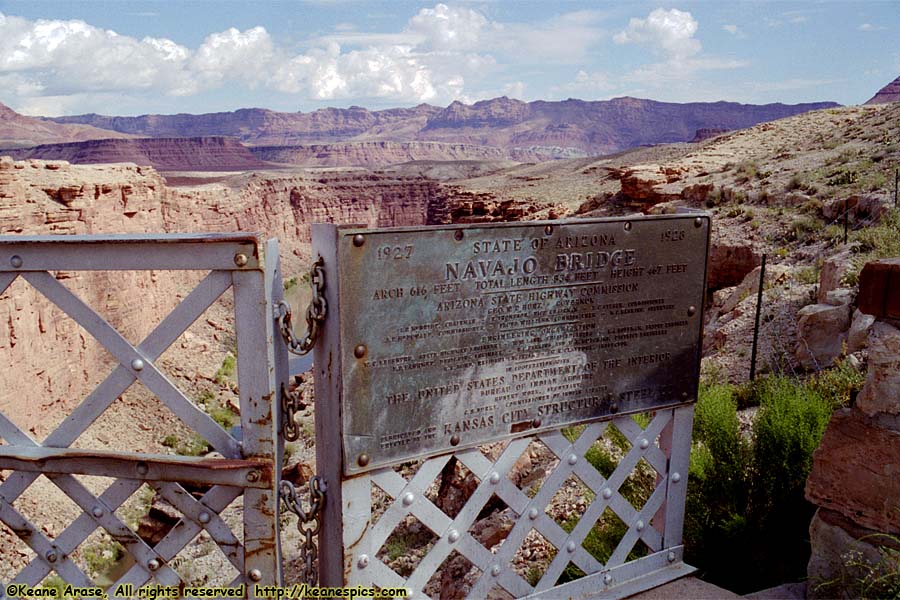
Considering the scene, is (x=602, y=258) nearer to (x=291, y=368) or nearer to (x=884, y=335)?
(x=884, y=335)

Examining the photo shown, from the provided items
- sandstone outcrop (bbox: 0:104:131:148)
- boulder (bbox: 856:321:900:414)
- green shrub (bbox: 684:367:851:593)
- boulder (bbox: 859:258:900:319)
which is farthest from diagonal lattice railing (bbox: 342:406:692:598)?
sandstone outcrop (bbox: 0:104:131:148)

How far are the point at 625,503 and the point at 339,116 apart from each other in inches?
6992

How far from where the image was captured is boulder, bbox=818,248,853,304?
23.7 ft

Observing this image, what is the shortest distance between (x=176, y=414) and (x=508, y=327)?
4.03ft

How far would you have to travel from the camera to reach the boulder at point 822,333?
6402mm

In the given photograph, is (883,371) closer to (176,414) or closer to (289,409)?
(289,409)

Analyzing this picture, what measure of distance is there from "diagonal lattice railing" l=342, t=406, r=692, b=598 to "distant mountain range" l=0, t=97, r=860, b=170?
277ft

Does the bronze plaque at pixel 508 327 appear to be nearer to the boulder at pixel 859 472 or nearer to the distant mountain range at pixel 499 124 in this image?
the boulder at pixel 859 472

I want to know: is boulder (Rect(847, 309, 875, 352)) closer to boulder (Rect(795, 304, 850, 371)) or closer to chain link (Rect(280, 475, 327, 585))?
boulder (Rect(795, 304, 850, 371))

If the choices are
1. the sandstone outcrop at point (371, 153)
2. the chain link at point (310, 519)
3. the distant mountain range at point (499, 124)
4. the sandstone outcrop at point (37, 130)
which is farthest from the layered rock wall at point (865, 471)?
the distant mountain range at point (499, 124)

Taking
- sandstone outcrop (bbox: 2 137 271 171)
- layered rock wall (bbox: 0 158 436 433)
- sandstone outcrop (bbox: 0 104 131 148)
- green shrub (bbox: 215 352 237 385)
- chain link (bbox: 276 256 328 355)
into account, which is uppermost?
sandstone outcrop (bbox: 0 104 131 148)

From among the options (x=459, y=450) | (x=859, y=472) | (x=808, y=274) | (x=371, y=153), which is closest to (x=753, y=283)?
(x=808, y=274)

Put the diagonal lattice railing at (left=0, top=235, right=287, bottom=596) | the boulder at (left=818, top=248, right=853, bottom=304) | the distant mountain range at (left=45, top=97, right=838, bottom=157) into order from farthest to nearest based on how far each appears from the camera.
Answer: the distant mountain range at (left=45, top=97, right=838, bottom=157), the boulder at (left=818, top=248, right=853, bottom=304), the diagonal lattice railing at (left=0, top=235, right=287, bottom=596)

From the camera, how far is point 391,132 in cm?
16450
